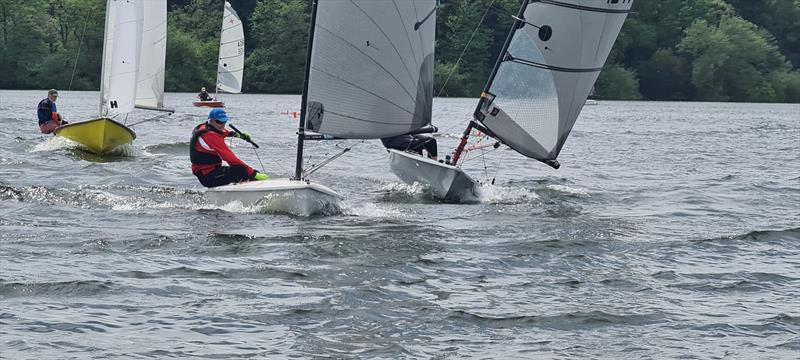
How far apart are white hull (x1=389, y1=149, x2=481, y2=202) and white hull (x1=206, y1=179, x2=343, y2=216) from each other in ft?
10.1

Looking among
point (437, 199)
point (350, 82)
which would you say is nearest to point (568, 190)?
point (437, 199)

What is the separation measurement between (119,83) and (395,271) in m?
16.8

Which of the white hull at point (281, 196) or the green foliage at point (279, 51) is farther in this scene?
the green foliage at point (279, 51)

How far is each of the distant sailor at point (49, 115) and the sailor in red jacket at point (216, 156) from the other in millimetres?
12239

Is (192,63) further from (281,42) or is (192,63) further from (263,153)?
(263,153)

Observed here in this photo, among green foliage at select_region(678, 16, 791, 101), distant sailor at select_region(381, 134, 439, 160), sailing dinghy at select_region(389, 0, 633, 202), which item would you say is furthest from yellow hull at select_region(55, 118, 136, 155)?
green foliage at select_region(678, 16, 791, 101)

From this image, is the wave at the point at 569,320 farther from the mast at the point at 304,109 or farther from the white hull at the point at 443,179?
the white hull at the point at 443,179

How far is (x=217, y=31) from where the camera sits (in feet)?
346

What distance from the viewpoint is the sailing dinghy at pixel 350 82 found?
56.5 ft

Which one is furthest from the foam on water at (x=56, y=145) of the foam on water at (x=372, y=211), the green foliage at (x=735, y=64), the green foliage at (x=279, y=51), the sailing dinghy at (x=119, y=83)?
the green foliage at (x=735, y=64)

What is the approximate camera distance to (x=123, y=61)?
28.8m

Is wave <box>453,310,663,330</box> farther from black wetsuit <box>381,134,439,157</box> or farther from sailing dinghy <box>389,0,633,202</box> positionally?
black wetsuit <box>381,134,439,157</box>

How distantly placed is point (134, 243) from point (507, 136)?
9.03 m

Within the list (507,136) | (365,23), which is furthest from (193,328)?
(507,136)
